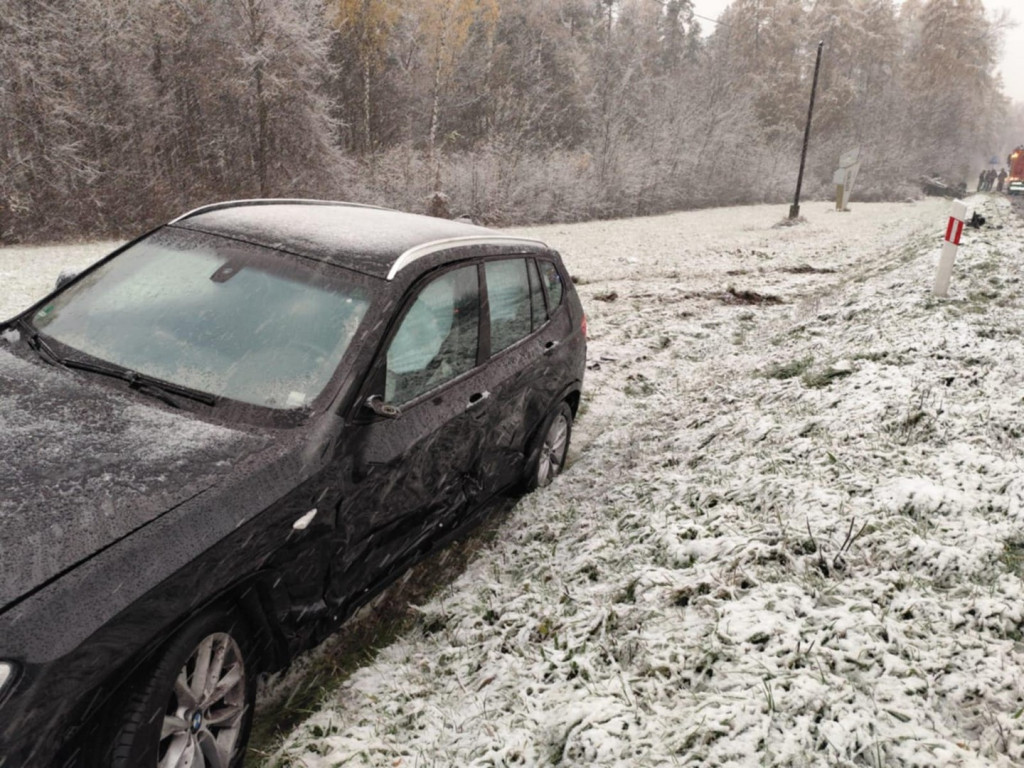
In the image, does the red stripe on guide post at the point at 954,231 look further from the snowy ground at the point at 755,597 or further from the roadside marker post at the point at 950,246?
the snowy ground at the point at 755,597

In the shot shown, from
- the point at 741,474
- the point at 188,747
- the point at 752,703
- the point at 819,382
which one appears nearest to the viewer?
the point at 188,747

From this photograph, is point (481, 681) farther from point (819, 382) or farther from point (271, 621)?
point (819, 382)

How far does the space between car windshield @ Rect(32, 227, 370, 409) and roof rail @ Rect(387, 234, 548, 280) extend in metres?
0.23

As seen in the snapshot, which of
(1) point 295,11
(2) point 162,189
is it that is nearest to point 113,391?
(2) point 162,189

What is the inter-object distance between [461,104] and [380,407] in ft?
135

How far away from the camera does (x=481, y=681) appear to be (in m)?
2.93

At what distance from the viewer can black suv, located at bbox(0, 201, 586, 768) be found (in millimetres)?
1835

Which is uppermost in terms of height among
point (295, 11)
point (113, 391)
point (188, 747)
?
point (295, 11)

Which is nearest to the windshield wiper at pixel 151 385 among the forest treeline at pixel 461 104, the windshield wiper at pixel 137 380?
the windshield wiper at pixel 137 380

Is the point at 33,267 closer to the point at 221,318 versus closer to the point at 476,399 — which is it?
the point at 221,318

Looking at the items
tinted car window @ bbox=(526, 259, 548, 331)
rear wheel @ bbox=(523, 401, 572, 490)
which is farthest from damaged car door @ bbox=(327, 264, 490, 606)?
rear wheel @ bbox=(523, 401, 572, 490)

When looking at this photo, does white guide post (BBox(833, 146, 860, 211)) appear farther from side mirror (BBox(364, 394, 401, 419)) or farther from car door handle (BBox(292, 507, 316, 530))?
car door handle (BBox(292, 507, 316, 530))

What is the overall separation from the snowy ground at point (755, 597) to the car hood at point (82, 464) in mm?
1237

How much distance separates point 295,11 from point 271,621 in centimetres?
2426
